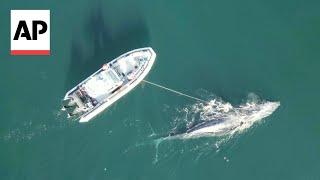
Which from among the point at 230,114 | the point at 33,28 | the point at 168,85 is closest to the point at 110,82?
the point at 168,85

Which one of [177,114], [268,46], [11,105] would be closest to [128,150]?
[177,114]

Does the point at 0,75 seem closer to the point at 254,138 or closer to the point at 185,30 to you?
the point at 185,30

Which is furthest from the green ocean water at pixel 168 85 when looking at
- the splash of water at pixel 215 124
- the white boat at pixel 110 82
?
the white boat at pixel 110 82

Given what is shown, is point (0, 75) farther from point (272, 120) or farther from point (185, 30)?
point (272, 120)

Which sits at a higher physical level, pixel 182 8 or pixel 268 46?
pixel 182 8

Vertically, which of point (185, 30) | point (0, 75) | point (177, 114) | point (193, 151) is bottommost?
point (193, 151)

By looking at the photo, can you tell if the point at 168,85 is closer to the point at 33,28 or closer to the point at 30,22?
the point at 33,28
